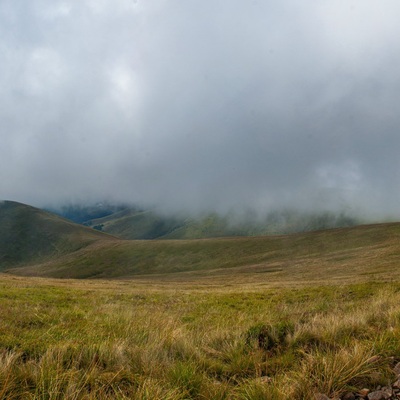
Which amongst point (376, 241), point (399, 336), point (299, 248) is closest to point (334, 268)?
point (376, 241)

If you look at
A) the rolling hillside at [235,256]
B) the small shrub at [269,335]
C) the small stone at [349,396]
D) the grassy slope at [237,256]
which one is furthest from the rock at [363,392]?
the grassy slope at [237,256]

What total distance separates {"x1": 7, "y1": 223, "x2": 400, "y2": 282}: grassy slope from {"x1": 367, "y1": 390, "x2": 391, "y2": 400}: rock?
58.9 meters

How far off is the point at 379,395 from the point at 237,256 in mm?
114886

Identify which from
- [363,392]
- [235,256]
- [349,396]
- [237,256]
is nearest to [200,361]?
[349,396]

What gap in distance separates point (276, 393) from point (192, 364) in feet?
5.70

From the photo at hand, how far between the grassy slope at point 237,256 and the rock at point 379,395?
58.9 meters

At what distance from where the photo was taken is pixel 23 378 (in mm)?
4746

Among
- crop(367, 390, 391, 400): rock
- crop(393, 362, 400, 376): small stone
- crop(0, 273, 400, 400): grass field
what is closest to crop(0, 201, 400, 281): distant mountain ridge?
crop(0, 273, 400, 400): grass field

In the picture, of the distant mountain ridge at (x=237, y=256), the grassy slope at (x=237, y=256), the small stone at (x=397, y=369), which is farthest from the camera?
the distant mountain ridge at (x=237, y=256)

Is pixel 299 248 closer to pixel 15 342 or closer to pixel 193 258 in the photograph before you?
pixel 193 258

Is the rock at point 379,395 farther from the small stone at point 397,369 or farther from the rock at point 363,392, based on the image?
the small stone at point 397,369

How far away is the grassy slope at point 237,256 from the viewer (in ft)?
248

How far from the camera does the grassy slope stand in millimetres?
75500

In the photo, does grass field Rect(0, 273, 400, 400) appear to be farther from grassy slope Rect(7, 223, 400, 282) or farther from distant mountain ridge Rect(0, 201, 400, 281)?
grassy slope Rect(7, 223, 400, 282)
